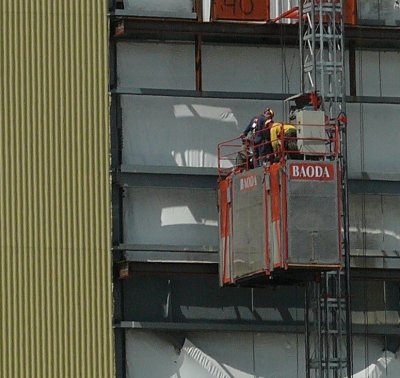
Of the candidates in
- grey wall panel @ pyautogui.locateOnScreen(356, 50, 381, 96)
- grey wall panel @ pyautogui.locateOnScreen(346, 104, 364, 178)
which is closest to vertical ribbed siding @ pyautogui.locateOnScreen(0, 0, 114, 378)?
grey wall panel @ pyautogui.locateOnScreen(346, 104, 364, 178)

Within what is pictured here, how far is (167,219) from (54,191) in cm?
370

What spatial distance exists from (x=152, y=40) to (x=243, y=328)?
9264mm

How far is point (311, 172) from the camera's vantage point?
6000 centimetres

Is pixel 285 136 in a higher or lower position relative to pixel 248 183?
higher

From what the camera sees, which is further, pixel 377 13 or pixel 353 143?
pixel 377 13

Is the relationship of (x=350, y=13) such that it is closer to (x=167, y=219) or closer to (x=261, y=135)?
(x=261, y=135)

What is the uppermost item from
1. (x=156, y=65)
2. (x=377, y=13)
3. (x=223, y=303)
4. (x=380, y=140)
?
(x=377, y=13)

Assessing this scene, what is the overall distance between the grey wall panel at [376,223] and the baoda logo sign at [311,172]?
487 centimetres

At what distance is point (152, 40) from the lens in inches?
2552

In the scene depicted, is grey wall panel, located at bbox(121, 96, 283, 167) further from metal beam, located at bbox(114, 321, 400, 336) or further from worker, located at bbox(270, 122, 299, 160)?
metal beam, located at bbox(114, 321, 400, 336)

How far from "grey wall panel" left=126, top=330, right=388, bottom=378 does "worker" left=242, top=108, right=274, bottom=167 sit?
5.75 meters

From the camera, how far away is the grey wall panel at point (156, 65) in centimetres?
6456

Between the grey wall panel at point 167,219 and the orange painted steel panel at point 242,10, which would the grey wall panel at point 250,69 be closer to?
the orange painted steel panel at point 242,10

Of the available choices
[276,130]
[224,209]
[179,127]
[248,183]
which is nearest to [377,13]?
[276,130]
